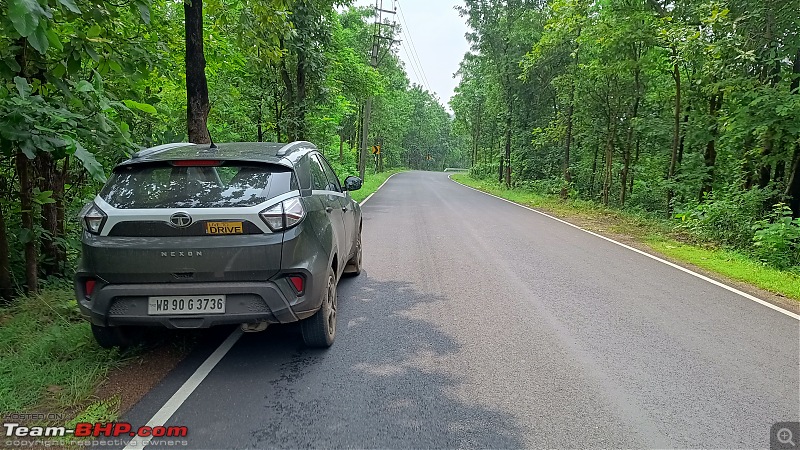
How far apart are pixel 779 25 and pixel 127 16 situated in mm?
12112

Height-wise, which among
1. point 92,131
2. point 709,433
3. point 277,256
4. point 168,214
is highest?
point 92,131

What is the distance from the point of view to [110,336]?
13.0ft

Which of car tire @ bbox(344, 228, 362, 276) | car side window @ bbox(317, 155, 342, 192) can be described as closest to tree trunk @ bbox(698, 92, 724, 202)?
car tire @ bbox(344, 228, 362, 276)

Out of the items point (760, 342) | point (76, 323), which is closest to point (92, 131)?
point (76, 323)

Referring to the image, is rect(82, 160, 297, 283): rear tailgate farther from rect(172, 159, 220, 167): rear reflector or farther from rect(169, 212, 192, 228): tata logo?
rect(172, 159, 220, 167): rear reflector

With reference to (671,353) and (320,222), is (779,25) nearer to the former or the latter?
(671,353)

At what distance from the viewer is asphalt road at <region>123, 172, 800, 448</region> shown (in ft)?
10.3

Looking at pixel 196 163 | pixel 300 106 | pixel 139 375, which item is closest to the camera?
pixel 139 375

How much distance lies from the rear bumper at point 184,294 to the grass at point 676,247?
22.7 ft

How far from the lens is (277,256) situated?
3.65 meters

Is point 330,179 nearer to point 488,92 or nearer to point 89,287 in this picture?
point 89,287

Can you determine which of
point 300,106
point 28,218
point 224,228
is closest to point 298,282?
point 224,228

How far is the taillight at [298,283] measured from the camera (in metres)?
3.75

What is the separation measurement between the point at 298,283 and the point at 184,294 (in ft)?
2.74
